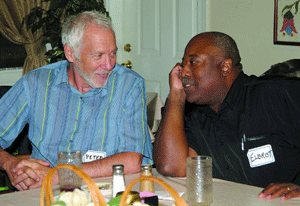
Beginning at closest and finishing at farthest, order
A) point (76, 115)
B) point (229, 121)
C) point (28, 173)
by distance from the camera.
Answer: point (28, 173)
point (229, 121)
point (76, 115)

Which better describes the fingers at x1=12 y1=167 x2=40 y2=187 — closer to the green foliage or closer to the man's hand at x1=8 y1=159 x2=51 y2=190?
the man's hand at x1=8 y1=159 x2=51 y2=190

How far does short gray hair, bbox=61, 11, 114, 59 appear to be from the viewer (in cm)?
222

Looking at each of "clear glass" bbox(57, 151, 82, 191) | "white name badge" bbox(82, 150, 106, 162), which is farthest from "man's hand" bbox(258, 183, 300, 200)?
"white name badge" bbox(82, 150, 106, 162)

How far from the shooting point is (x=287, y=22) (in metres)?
3.61

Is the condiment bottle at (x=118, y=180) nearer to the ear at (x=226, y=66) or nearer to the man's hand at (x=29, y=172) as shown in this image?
the man's hand at (x=29, y=172)

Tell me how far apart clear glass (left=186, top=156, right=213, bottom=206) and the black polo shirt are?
45 centimetres

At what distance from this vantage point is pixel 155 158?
2053 mm

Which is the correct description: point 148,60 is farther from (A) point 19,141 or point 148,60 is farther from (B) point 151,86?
(A) point 19,141

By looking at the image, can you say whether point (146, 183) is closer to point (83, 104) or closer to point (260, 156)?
point (260, 156)

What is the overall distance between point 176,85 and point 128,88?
0.83 ft

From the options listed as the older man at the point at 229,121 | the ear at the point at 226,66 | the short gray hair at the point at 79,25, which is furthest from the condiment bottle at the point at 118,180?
the short gray hair at the point at 79,25

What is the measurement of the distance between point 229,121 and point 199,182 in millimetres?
653

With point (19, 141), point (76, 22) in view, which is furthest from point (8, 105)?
point (19, 141)

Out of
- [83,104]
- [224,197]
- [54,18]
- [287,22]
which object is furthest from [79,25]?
[54,18]
